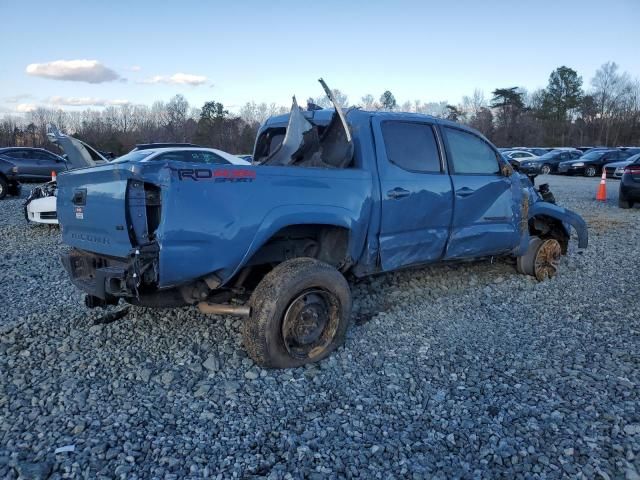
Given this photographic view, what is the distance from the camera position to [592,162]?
28.8m

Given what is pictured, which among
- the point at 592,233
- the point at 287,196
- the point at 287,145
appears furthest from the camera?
the point at 592,233

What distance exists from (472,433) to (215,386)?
5.68 ft

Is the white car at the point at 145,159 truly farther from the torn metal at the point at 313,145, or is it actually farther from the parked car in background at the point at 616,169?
the parked car in background at the point at 616,169

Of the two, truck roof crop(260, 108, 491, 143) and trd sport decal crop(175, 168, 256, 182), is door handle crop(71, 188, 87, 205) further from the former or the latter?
truck roof crop(260, 108, 491, 143)

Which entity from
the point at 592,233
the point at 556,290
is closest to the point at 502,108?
the point at 592,233

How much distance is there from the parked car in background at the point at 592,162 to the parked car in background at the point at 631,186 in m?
16.6

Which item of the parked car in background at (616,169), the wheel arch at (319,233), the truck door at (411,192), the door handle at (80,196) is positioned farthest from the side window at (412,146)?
the parked car in background at (616,169)

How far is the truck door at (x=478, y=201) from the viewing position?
5125 millimetres

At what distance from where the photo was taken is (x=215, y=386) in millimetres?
3617

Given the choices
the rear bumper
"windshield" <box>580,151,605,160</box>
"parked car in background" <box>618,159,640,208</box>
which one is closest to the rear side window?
the rear bumper

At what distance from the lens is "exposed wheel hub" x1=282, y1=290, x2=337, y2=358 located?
12.6 feet

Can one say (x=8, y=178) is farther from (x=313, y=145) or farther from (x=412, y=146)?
(x=412, y=146)

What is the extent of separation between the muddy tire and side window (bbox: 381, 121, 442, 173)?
2082 mm

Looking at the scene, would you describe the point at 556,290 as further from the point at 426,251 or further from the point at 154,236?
the point at 154,236
